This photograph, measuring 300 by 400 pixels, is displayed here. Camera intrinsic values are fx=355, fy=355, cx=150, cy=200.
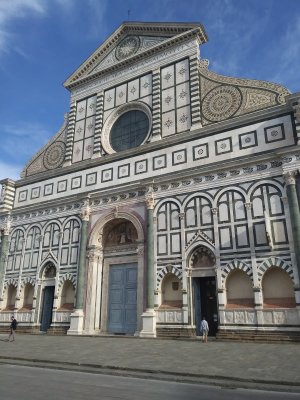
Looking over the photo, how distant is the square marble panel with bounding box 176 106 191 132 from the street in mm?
13274

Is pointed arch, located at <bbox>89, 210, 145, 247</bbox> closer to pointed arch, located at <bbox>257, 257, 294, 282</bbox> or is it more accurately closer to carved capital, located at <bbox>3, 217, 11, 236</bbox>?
pointed arch, located at <bbox>257, 257, 294, 282</bbox>

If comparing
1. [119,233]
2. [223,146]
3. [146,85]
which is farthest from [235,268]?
[146,85]

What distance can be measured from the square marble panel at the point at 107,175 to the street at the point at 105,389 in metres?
12.8

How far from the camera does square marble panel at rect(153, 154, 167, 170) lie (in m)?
18.1

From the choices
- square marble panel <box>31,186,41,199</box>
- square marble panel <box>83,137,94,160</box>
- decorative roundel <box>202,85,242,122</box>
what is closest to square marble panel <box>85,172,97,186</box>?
square marble panel <box>83,137,94,160</box>

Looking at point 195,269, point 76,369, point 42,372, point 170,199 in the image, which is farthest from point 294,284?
point 42,372

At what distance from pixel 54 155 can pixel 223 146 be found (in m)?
12.1

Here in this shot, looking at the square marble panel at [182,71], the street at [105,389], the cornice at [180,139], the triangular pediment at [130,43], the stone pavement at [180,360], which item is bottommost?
the street at [105,389]

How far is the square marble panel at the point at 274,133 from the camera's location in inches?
600

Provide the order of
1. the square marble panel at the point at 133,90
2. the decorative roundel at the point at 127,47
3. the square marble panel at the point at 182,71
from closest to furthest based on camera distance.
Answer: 1. the square marble panel at the point at 182,71
2. the square marble panel at the point at 133,90
3. the decorative roundel at the point at 127,47

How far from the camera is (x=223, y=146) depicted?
1659 centimetres

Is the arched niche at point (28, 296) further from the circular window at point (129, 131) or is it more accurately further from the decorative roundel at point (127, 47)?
the decorative roundel at point (127, 47)

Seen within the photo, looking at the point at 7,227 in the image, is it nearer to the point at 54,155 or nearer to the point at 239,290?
the point at 54,155

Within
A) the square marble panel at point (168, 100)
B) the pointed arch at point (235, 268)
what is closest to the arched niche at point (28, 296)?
the pointed arch at point (235, 268)
